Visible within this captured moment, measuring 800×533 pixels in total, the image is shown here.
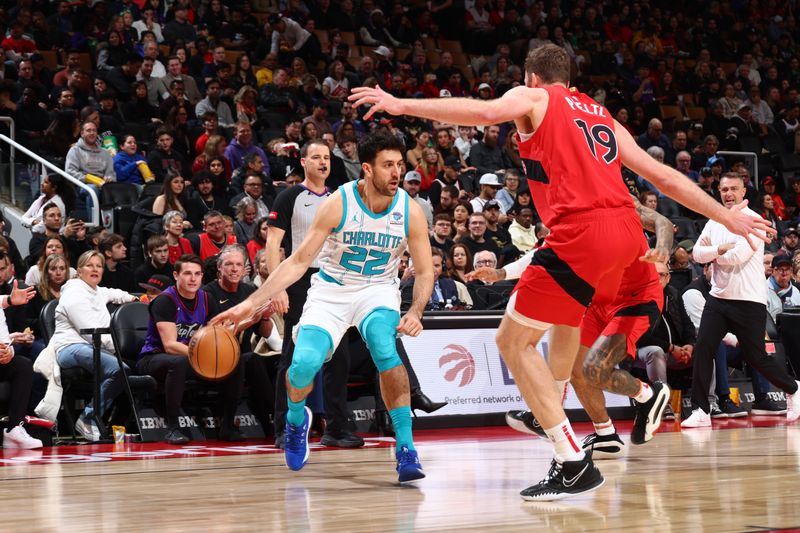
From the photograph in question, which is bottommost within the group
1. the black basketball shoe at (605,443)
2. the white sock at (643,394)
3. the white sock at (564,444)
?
the black basketball shoe at (605,443)

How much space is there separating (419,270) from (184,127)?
9.12 meters

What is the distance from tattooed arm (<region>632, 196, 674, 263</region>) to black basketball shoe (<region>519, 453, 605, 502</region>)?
1.16m

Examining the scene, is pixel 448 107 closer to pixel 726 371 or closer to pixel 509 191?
pixel 726 371

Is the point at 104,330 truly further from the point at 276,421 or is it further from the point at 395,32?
the point at 395,32

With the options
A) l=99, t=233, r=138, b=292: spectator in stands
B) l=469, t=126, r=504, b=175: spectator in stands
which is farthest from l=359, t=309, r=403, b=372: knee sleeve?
l=469, t=126, r=504, b=175: spectator in stands

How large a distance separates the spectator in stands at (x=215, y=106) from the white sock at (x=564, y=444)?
35.8ft

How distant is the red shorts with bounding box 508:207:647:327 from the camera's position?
536 cm

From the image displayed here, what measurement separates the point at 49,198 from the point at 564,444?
8.94m

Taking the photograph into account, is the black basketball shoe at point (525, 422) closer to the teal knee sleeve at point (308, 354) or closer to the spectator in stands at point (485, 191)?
the teal knee sleeve at point (308, 354)

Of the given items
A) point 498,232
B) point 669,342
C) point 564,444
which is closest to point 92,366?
point 564,444

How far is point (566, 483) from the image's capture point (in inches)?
210

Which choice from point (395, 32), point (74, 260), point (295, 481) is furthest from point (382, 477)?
point (395, 32)

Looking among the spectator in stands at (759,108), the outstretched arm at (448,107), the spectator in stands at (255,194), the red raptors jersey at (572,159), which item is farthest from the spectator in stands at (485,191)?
the outstretched arm at (448,107)

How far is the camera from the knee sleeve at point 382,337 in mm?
6398
